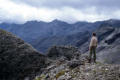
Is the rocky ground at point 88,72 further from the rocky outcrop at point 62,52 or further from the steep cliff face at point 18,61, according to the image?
the rocky outcrop at point 62,52

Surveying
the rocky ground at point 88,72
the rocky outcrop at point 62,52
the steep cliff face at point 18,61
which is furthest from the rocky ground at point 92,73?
the rocky outcrop at point 62,52

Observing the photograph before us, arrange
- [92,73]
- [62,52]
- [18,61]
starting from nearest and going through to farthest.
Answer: [92,73]
[18,61]
[62,52]

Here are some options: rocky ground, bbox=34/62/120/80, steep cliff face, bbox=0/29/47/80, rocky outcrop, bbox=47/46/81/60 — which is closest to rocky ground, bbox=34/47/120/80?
rocky ground, bbox=34/62/120/80

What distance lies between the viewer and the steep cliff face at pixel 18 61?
71312mm

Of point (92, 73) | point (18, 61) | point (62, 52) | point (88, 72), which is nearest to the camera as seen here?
point (92, 73)

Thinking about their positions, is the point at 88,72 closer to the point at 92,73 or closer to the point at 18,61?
the point at 92,73

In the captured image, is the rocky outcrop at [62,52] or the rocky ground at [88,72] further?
the rocky outcrop at [62,52]

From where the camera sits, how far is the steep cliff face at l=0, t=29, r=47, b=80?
7131 centimetres

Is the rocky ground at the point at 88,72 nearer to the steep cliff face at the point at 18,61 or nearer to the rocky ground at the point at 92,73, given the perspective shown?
the rocky ground at the point at 92,73

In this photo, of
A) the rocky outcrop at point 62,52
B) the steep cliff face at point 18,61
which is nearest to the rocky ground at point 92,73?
the steep cliff face at point 18,61

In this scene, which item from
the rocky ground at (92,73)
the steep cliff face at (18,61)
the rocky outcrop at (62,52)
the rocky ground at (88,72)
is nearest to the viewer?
the rocky ground at (92,73)

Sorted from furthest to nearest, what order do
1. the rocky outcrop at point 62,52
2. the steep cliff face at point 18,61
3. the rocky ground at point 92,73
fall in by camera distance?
1. the rocky outcrop at point 62,52
2. the steep cliff face at point 18,61
3. the rocky ground at point 92,73

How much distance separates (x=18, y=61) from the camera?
73625 mm

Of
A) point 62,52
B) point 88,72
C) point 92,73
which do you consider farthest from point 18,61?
point 92,73
